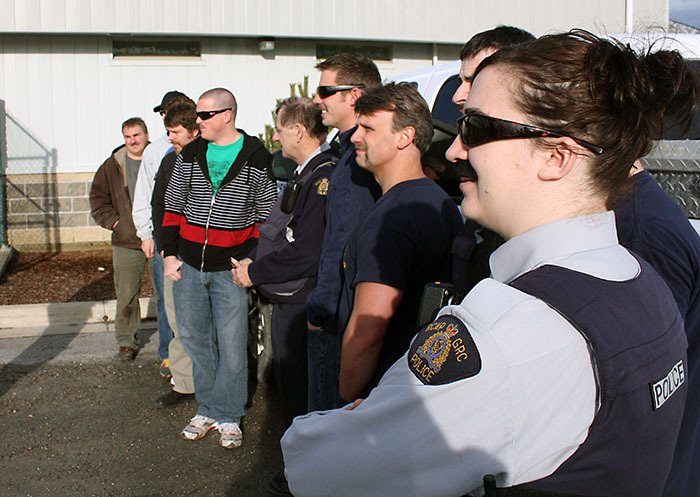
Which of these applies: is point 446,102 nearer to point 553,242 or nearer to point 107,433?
point 107,433

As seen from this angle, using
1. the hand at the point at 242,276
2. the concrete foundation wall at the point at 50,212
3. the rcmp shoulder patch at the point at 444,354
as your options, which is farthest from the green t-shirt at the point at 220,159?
the concrete foundation wall at the point at 50,212

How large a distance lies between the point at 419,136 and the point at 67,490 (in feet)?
9.21

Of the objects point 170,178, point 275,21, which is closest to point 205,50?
point 275,21

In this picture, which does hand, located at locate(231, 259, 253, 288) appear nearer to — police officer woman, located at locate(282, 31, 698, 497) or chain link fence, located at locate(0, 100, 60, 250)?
police officer woman, located at locate(282, 31, 698, 497)

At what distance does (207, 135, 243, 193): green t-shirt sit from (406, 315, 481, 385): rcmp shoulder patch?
3.86 meters

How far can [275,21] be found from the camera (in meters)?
12.2

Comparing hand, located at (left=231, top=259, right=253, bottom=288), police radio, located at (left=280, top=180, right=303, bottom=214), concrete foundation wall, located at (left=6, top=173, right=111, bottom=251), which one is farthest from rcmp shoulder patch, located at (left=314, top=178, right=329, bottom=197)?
concrete foundation wall, located at (left=6, top=173, right=111, bottom=251)

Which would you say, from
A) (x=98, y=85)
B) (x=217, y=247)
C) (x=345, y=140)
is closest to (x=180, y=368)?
(x=217, y=247)

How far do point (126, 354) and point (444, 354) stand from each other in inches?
246

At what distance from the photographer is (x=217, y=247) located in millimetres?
5020

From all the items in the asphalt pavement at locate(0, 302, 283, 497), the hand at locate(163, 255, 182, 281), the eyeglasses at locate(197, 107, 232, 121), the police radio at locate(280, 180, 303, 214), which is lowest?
the asphalt pavement at locate(0, 302, 283, 497)

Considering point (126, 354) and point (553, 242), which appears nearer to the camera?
point (553, 242)

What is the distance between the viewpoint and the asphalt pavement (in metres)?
4.59

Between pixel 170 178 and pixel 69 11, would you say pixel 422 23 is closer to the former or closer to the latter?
pixel 69 11
